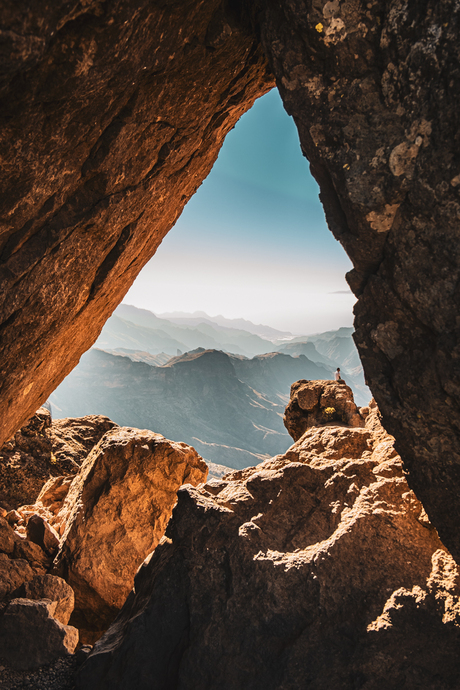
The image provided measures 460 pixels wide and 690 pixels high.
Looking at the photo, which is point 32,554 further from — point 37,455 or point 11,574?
point 37,455

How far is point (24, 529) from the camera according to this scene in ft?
37.4

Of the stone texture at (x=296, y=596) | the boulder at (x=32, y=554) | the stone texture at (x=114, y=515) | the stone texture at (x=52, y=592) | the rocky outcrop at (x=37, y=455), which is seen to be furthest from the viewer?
the rocky outcrop at (x=37, y=455)

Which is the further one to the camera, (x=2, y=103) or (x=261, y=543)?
(x=261, y=543)

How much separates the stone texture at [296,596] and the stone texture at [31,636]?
114cm

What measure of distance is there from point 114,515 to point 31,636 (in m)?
4.38

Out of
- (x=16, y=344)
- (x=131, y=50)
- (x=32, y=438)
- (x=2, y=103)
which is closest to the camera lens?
(x=2, y=103)

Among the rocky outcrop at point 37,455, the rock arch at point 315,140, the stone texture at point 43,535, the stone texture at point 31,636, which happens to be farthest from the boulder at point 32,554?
the rock arch at point 315,140

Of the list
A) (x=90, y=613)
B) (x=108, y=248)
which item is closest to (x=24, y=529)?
(x=90, y=613)

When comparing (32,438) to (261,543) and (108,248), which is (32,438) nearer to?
(108,248)

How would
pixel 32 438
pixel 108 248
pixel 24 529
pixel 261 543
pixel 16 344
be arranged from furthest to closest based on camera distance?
pixel 32 438 < pixel 24 529 < pixel 108 248 < pixel 16 344 < pixel 261 543

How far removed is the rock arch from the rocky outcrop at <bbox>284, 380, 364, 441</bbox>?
6.57m

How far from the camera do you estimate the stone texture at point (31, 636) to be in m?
6.28

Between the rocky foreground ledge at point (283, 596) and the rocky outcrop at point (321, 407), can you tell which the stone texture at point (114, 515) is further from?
the rocky outcrop at point (321, 407)

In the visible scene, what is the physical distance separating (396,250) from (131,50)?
486cm
